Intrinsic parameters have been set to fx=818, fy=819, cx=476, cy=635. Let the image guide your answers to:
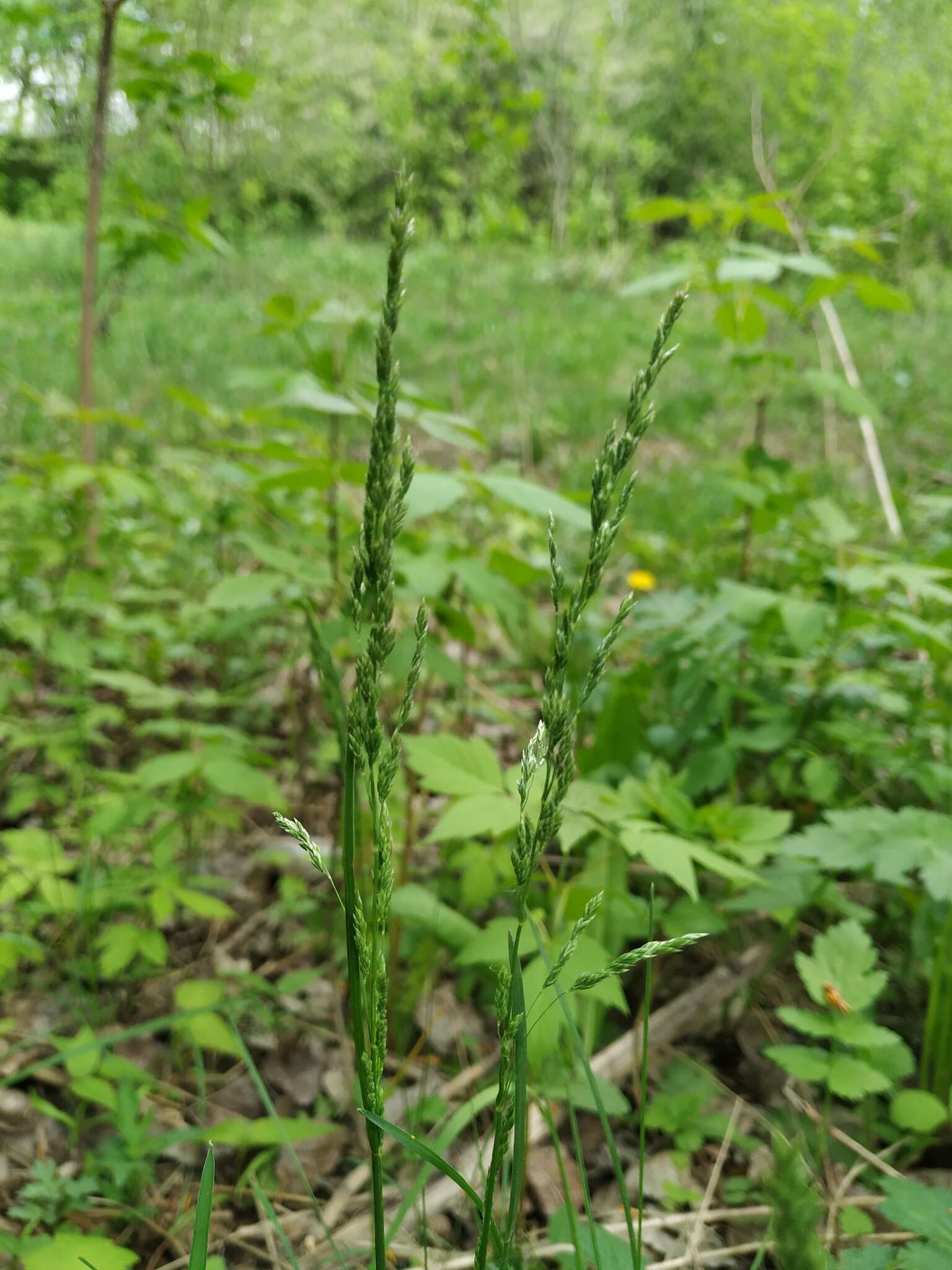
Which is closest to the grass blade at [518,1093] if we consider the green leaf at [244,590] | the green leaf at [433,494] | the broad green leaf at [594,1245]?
the broad green leaf at [594,1245]

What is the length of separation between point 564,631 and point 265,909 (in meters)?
1.45

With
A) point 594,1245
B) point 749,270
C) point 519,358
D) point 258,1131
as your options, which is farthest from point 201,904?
point 519,358

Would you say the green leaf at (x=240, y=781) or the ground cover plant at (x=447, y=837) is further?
the green leaf at (x=240, y=781)

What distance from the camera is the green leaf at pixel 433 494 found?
1.23 metres

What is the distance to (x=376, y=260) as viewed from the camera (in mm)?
10375

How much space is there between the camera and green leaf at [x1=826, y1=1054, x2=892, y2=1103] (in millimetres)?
1026

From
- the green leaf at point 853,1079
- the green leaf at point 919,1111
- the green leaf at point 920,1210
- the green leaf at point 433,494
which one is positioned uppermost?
the green leaf at point 433,494

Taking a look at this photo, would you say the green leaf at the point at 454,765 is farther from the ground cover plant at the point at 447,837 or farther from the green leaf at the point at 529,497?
the green leaf at the point at 529,497

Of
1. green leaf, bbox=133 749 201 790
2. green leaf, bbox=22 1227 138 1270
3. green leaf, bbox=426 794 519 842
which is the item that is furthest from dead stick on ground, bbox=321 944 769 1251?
green leaf, bbox=133 749 201 790

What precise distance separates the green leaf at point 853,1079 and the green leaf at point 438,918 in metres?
0.52

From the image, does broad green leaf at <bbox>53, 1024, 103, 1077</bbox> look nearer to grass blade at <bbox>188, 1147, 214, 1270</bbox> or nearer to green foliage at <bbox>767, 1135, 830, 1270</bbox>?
grass blade at <bbox>188, 1147, 214, 1270</bbox>

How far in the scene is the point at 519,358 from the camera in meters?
5.60

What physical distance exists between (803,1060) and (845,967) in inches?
5.4

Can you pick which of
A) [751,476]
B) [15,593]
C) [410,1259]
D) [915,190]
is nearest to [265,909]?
[410,1259]
